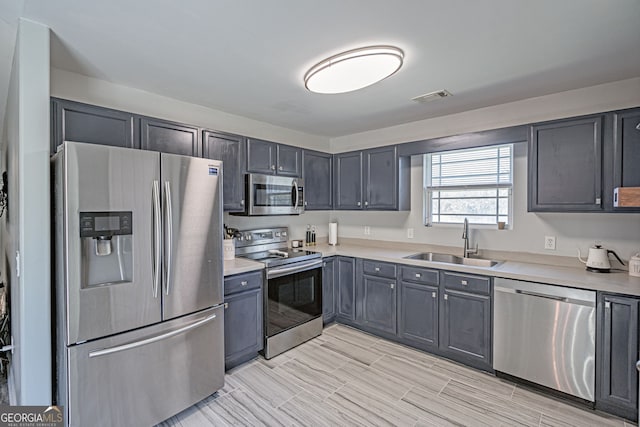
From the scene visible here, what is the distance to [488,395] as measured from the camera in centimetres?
240

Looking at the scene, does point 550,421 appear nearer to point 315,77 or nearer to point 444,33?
point 444,33

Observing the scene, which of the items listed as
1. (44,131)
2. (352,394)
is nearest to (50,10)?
(44,131)

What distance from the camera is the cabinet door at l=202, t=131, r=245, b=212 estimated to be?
115 inches

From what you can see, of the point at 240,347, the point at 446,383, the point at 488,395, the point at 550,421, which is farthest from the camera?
the point at 240,347

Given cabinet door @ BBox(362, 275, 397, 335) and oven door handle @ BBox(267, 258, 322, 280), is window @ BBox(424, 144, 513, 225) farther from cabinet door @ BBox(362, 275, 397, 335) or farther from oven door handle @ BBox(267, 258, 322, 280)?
oven door handle @ BBox(267, 258, 322, 280)

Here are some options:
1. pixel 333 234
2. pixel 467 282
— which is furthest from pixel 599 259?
pixel 333 234

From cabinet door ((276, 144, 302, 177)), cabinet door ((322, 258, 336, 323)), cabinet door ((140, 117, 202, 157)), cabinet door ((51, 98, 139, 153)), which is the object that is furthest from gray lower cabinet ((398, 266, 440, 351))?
cabinet door ((51, 98, 139, 153))

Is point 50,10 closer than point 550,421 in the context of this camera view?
Yes

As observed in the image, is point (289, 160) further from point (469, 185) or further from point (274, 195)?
point (469, 185)

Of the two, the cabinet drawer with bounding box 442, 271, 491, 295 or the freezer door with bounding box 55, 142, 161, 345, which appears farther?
the cabinet drawer with bounding box 442, 271, 491, 295

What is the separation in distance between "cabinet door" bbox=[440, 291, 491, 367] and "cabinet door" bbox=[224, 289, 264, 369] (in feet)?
5.76

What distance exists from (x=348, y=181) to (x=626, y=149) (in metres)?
2.62

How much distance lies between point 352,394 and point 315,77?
8.02ft

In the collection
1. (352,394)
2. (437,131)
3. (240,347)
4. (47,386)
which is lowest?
(352,394)
